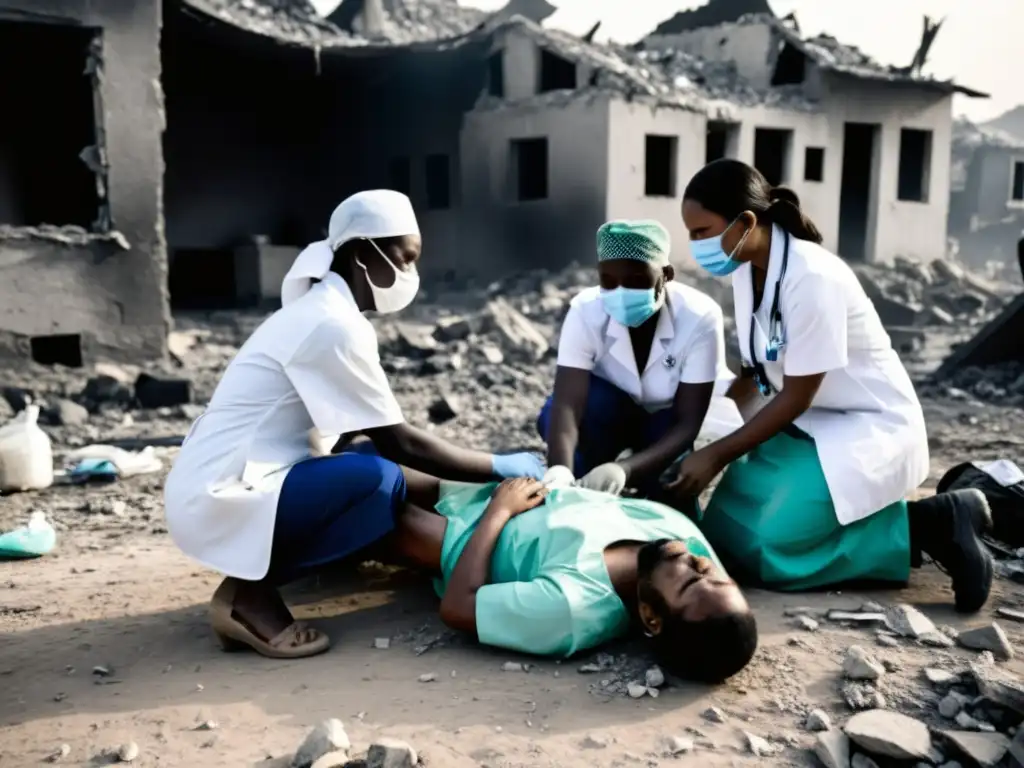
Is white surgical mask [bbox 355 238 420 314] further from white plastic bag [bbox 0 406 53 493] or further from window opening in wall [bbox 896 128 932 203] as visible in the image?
window opening in wall [bbox 896 128 932 203]

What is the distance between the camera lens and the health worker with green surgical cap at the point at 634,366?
3.55 m

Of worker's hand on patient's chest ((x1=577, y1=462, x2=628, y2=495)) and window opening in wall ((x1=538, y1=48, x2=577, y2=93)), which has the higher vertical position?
window opening in wall ((x1=538, y1=48, x2=577, y2=93))

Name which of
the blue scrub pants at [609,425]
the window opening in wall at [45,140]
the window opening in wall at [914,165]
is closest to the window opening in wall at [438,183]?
the window opening in wall at [45,140]

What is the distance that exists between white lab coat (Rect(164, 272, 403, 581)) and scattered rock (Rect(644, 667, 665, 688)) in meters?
1.09

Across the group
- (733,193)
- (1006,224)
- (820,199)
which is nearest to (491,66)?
(820,199)

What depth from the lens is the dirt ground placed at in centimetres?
233

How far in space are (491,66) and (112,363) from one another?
933cm

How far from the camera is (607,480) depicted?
132 inches

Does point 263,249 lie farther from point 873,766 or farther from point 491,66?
point 873,766

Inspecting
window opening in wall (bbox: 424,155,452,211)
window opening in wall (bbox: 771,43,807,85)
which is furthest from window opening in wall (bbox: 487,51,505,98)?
window opening in wall (bbox: 771,43,807,85)

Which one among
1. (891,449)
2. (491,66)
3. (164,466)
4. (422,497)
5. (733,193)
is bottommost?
(164,466)

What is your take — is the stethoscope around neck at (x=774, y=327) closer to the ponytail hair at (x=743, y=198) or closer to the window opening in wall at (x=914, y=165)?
the ponytail hair at (x=743, y=198)

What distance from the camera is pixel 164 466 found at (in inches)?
224

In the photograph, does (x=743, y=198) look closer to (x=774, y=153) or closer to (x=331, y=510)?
(x=331, y=510)
